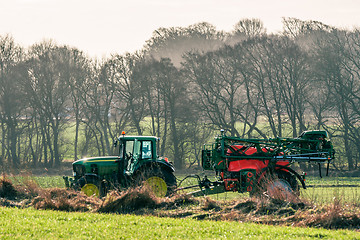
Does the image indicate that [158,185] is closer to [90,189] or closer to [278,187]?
[90,189]

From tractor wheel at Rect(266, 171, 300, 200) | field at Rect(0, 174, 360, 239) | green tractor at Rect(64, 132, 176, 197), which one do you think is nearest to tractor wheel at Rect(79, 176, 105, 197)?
green tractor at Rect(64, 132, 176, 197)

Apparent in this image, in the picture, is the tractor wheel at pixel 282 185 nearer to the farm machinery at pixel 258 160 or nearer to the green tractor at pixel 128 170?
the farm machinery at pixel 258 160

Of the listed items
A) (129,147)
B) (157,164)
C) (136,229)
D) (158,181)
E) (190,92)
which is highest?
(190,92)

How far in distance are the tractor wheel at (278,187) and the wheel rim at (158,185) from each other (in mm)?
3066

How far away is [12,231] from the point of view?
12555 mm

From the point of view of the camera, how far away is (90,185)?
19.2 meters

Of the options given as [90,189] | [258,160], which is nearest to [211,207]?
[258,160]

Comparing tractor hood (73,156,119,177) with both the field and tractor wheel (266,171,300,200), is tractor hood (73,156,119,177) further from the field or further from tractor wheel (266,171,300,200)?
tractor wheel (266,171,300,200)

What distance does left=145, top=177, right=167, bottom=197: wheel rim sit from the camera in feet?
60.6

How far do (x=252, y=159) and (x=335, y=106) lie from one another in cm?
3052

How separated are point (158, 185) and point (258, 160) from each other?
3.66 m

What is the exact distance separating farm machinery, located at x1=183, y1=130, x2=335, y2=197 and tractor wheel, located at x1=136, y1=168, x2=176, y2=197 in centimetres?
108

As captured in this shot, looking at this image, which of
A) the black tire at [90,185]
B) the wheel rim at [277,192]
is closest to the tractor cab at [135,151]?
the black tire at [90,185]

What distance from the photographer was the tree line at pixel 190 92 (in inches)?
1823
